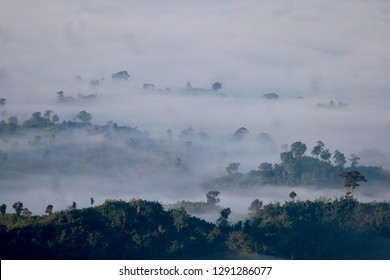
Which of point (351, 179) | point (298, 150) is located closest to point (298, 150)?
point (298, 150)

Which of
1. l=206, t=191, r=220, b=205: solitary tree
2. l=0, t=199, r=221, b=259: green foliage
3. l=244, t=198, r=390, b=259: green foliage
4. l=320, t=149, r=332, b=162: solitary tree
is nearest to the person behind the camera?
l=0, t=199, r=221, b=259: green foliage

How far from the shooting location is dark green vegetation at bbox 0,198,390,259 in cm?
9922

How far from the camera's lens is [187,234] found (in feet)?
357

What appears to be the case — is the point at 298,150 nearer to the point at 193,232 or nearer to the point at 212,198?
the point at 212,198

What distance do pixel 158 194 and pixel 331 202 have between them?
247 feet

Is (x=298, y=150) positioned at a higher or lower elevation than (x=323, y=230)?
higher

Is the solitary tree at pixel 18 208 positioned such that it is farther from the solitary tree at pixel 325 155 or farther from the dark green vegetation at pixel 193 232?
the solitary tree at pixel 325 155

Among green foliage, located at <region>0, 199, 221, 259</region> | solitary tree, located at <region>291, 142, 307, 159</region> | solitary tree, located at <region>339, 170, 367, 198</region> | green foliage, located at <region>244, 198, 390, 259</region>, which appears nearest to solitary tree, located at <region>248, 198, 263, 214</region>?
solitary tree, located at <region>339, 170, 367, 198</region>

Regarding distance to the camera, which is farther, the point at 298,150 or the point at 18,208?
the point at 298,150

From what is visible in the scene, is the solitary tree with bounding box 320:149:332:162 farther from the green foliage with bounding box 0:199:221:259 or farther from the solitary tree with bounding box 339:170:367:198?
the green foliage with bounding box 0:199:221:259

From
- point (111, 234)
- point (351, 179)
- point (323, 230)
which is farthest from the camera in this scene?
point (351, 179)
